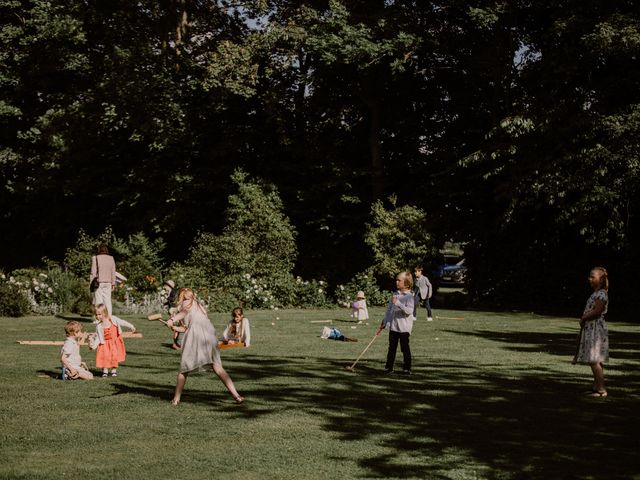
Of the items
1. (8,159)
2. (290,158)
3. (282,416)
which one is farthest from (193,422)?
(8,159)

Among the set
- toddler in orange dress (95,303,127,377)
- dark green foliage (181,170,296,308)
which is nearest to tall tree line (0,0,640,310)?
dark green foliage (181,170,296,308)

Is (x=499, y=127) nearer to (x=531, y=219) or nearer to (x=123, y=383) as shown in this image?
(x=531, y=219)

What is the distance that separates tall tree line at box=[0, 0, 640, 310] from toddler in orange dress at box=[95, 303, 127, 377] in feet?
61.2

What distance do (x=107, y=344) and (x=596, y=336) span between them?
7451 mm

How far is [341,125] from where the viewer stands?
1475 inches

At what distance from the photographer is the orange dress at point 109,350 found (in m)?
12.9

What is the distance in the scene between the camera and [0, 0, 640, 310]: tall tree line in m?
29.0

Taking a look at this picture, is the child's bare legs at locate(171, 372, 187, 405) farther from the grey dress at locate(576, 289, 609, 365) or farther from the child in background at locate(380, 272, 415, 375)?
the grey dress at locate(576, 289, 609, 365)

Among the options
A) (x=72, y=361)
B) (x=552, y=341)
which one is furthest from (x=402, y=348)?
(x=552, y=341)

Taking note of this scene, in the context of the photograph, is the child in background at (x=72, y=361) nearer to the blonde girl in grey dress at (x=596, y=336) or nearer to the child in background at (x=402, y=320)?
the child in background at (x=402, y=320)

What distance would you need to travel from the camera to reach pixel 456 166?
32.2 meters

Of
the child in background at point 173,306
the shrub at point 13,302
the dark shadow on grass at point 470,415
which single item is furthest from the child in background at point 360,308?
the shrub at point 13,302

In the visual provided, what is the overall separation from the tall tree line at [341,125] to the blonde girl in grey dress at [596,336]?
16.4 m

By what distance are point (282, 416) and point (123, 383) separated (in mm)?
3577
